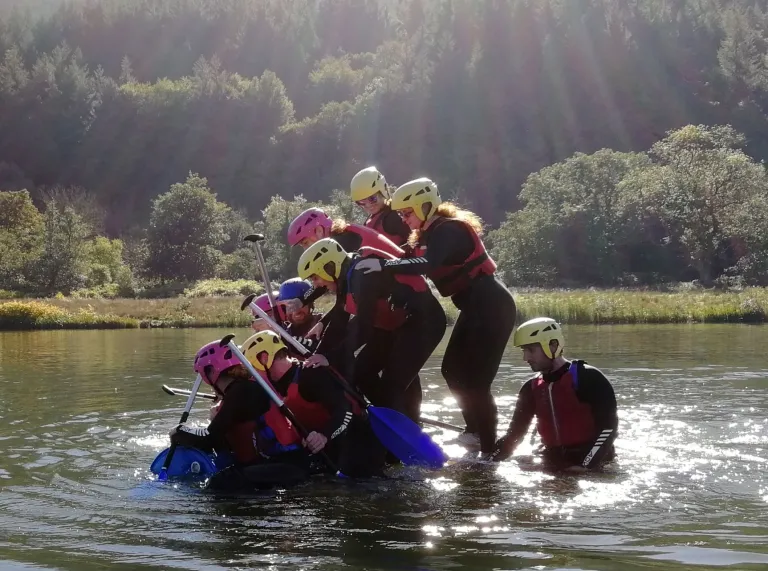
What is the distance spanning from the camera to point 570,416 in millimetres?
8266

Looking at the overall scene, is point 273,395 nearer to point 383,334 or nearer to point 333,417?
point 333,417

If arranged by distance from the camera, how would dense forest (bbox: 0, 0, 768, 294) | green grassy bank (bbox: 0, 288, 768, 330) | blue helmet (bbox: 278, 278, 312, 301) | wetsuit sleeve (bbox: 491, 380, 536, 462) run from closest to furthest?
wetsuit sleeve (bbox: 491, 380, 536, 462)
blue helmet (bbox: 278, 278, 312, 301)
green grassy bank (bbox: 0, 288, 768, 330)
dense forest (bbox: 0, 0, 768, 294)

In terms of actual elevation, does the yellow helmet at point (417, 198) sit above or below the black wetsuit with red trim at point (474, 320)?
above

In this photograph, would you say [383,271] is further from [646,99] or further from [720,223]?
[646,99]

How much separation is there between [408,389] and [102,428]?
3983 millimetres

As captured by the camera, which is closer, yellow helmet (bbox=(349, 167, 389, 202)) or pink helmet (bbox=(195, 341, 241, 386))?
pink helmet (bbox=(195, 341, 241, 386))

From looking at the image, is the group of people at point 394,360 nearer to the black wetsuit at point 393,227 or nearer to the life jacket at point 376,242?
the life jacket at point 376,242

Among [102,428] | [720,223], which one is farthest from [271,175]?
[102,428]

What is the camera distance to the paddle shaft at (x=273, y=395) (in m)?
7.81

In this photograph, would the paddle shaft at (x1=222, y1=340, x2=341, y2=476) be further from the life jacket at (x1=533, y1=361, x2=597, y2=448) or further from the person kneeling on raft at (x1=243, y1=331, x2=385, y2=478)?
the life jacket at (x1=533, y1=361, x2=597, y2=448)

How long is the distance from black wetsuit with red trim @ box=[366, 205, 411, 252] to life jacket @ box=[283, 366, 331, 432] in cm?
187

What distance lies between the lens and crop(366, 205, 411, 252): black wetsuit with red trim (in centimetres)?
938

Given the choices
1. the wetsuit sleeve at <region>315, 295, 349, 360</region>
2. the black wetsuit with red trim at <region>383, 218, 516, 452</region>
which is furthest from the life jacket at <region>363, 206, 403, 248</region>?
the wetsuit sleeve at <region>315, 295, 349, 360</region>

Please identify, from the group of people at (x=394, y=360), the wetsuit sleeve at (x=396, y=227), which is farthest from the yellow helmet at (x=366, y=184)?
the wetsuit sleeve at (x=396, y=227)
